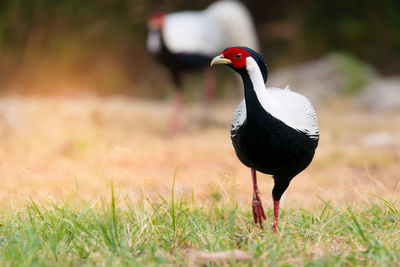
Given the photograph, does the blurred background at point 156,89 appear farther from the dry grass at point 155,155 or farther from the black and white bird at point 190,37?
the black and white bird at point 190,37

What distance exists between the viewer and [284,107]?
217 cm

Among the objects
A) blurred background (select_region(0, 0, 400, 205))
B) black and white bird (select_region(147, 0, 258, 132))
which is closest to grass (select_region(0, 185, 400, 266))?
blurred background (select_region(0, 0, 400, 205))

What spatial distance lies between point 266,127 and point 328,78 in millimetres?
6948

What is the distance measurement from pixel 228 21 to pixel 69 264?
4983 millimetres

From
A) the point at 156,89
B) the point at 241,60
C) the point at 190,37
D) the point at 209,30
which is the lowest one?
the point at 156,89

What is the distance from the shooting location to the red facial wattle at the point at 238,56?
2.15m

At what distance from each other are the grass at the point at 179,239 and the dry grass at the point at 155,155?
22 centimetres

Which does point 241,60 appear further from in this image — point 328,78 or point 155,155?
point 328,78

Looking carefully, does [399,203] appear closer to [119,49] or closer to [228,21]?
[228,21]

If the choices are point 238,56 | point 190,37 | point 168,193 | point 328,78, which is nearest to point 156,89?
point 328,78

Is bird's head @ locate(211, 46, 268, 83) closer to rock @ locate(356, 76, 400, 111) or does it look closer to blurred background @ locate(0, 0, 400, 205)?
blurred background @ locate(0, 0, 400, 205)

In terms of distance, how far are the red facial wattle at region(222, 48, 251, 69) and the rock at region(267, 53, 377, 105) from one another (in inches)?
250

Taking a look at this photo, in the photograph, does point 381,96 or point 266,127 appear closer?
point 266,127

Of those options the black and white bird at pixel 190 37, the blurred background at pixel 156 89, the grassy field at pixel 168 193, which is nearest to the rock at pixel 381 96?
the blurred background at pixel 156 89
